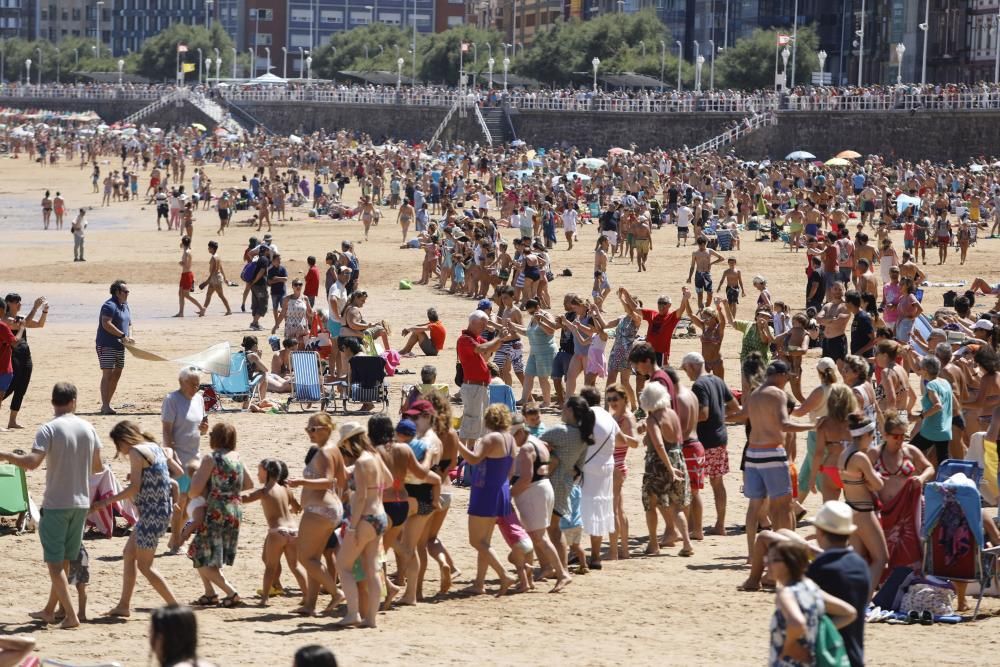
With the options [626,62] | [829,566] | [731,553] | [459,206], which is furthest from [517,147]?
[829,566]

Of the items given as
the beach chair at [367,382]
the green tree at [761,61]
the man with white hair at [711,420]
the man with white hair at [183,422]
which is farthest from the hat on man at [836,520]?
the green tree at [761,61]

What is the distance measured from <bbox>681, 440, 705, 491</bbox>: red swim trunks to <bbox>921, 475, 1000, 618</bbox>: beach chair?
6.61 feet

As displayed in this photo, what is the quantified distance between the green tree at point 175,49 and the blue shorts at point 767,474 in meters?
110

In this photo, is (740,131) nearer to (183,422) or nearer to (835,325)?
(835,325)

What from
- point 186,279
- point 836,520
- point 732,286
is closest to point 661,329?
point 732,286

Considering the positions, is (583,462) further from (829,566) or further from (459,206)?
(459,206)

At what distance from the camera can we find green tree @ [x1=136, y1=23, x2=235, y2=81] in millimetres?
118188

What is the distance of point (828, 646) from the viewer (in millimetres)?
6410

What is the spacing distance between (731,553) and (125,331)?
726 cm

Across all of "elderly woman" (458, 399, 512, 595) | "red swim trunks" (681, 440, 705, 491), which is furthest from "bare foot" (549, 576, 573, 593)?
"red swim trunks" (681, 440, 705, 491)

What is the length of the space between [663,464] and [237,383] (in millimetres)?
6937

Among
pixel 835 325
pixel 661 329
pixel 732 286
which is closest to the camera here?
pixel 661 329

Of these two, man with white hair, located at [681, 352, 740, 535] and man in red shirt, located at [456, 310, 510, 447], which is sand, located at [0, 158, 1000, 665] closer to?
man with white hair, located at [681, 352, 740, 535]

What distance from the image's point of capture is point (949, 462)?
32.1 ft
